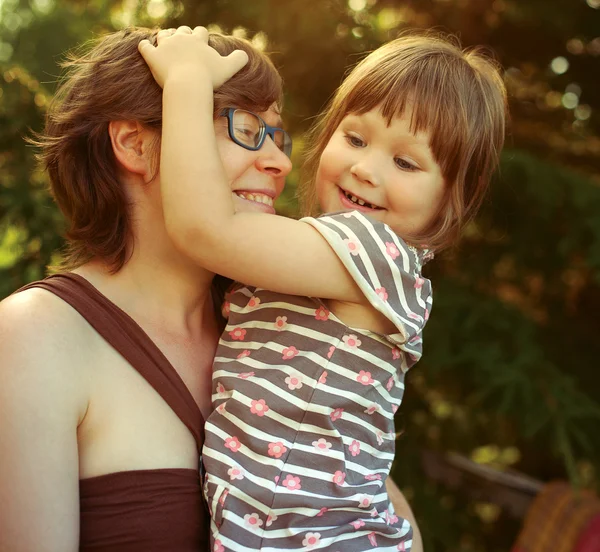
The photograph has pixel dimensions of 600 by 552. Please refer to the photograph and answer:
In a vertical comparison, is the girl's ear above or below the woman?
above

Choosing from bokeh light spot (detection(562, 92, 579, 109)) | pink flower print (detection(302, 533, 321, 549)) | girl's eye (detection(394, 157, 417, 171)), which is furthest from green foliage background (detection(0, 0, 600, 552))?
pink flower print (detection(302, 533, 321, 549))

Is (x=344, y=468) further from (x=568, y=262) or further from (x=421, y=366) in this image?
(x=568, y=262)

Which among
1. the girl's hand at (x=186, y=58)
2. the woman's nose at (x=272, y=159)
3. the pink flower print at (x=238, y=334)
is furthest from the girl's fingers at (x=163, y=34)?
the pink flower print at (x=238, y=334)

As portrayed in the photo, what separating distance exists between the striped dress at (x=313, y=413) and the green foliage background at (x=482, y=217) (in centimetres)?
126

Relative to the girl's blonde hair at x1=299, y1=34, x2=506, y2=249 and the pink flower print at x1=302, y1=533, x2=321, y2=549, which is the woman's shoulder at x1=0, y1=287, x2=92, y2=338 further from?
the girl's blonde hair at x1=299, y1=34, x2=506, y2=249

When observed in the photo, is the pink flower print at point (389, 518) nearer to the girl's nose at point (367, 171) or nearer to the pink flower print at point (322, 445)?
the pink flower print at point (322, 445)

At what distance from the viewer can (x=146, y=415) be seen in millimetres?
1679

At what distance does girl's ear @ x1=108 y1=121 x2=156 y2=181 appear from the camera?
6.19 feet

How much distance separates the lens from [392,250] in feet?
5.67

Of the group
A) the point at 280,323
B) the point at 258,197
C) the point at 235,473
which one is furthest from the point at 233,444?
the point at 258,197

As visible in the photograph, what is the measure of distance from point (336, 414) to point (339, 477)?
0.44ft

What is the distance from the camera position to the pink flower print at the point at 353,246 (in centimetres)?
166

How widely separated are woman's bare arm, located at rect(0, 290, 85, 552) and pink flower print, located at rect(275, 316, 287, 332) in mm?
487

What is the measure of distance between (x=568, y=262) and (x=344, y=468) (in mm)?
2118
